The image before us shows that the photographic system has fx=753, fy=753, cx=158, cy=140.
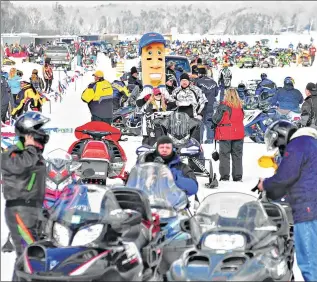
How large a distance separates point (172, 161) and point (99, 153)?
2.30 metres

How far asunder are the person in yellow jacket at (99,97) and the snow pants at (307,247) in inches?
328

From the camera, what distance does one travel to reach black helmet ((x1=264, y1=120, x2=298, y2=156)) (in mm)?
6655

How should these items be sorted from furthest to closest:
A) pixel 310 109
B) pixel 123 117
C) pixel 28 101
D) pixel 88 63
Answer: pixel 88 63
pixel 123 117
pixel 28 101
pixel 310 109

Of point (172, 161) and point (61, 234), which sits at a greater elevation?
point (172, 161)

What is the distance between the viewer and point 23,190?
648cm

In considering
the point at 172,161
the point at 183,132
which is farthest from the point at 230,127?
the point at 172,161

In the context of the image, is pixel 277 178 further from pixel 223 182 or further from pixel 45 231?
pixel 223 182

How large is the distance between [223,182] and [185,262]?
Answer: 6.77 metres

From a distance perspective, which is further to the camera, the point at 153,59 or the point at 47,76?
the point at 47,76

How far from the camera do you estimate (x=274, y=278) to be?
18.6 feet

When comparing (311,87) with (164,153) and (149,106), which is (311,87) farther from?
(164,153)

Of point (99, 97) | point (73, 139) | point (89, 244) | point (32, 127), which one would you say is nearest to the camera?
point (89, 244)

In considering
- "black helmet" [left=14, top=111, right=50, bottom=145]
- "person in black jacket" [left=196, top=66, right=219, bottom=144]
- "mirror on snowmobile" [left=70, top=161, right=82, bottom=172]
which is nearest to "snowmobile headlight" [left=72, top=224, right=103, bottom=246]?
"black helmet" [left=14, top=111, right=50, bottom=145]

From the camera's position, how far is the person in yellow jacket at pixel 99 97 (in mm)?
14422
